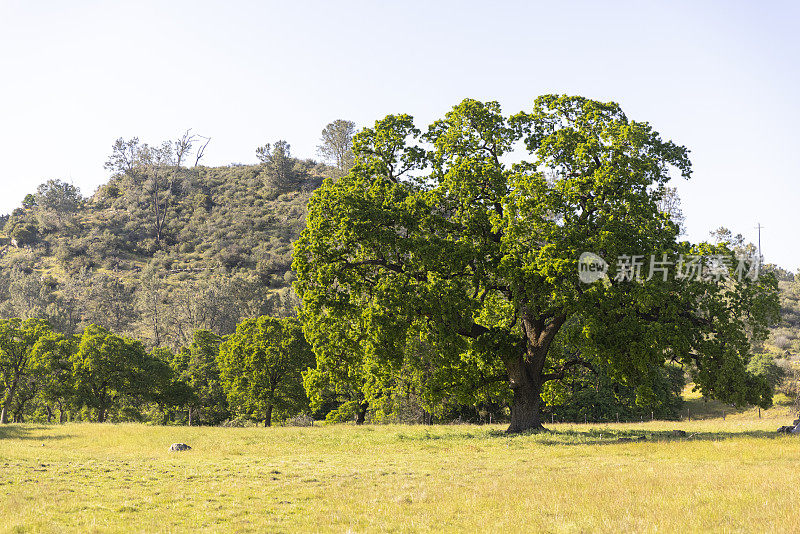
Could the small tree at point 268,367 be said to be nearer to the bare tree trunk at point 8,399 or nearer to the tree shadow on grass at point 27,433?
the tree shadow on grass at point 27,433

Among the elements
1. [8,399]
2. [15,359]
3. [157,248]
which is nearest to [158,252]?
[157,248]

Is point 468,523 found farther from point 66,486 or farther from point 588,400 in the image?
point 588,400

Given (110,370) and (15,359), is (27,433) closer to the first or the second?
(15,359)

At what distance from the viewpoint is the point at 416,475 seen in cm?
1953

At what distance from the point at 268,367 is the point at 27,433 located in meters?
20.3

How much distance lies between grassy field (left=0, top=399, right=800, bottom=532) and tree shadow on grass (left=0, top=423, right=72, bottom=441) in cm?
1038

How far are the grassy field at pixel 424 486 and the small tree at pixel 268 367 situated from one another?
25429mm

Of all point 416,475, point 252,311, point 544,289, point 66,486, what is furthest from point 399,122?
point 252,311

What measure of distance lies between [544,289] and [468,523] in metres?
16.9

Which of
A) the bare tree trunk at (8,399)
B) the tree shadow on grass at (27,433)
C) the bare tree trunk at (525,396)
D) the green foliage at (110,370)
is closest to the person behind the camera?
the bare tree trunk at (525,396)

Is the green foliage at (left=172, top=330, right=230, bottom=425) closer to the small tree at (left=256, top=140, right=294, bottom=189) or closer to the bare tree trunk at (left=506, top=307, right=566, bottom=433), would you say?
the bare tree trunk at (left=506, top=307, right=566, bottom=433)

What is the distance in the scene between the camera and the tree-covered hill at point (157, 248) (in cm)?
10856

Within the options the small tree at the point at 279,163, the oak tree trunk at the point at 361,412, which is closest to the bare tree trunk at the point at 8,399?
the oak tree trunk at the point at 361,412

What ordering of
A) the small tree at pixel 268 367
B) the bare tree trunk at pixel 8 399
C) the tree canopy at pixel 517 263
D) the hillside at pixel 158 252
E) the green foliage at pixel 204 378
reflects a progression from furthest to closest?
the hillside at pixel 158 252 → the green foliage at pixel 204 378 → the small tree at pixel 268 367 → the bare tree trunk at pixel 8 399 → the tree canopy at pixel 517 263
